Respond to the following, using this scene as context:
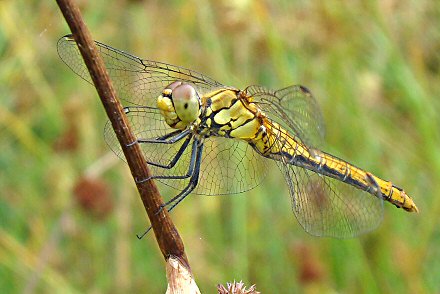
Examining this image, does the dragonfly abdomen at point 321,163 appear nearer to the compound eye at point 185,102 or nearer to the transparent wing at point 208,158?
the transparent wing at point 208,158

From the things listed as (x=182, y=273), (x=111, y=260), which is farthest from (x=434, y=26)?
(x=182, y=273)

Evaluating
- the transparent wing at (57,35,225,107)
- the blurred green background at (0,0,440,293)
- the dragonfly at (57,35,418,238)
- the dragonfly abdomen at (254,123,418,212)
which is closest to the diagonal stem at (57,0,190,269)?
the dragonfly at (57,35,418,238)

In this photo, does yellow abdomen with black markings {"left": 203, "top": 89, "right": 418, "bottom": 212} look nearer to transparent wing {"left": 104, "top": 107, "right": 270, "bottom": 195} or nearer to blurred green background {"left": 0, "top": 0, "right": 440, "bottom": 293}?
transparent wing {"left": 104, "top": 107, "right": 270, "bottom": 195}

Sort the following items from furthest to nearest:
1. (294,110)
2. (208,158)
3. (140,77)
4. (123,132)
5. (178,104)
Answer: (294,110) → (208,158) → (140,77) → (178,104) → (123,132)

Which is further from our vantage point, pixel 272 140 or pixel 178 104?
pixel 272 140

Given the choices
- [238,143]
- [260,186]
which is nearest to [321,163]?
[238,143]

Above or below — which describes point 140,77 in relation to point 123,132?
above

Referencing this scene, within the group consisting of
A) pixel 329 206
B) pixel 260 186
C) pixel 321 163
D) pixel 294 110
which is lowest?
pixel 329 206

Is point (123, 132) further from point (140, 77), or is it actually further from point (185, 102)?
point (140, 77)
